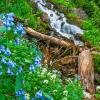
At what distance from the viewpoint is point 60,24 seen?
42.1ft

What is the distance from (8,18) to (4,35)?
27 centimetres

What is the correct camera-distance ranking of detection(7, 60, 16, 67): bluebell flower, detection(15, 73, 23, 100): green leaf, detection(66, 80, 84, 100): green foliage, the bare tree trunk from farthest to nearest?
the bare tree trunk → detection(66, 80, 84, 100): green foliage → detection(7, 60, 16, 67): bluebell flower → detection(15, 73, 23, 100): green leaf

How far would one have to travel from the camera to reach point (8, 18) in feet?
16.1

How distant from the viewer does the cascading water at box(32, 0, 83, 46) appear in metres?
12.3

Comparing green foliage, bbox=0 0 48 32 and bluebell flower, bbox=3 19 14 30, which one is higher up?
green foliage, bbox=0 0 48 32

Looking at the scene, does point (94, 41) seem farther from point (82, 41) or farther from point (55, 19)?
point (55, 19)

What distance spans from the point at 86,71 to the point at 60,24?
3607 mm

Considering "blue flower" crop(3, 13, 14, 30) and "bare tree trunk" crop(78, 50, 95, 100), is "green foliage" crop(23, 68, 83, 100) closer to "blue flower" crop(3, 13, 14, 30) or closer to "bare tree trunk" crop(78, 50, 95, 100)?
"blue flower" crop(3, 13, 14, 30)

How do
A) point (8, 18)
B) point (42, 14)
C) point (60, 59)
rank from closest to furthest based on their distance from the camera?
1. point (8, 18)
2. point (60, 59)
3. point (42, 14)

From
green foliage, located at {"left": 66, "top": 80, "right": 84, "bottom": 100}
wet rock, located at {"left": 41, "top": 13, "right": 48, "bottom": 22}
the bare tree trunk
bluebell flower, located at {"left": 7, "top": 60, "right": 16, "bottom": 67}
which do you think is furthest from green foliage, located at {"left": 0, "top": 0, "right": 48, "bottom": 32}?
bluebell flower, located at {"left": 7, "top": 60, "right": 16, "bottom": 67}

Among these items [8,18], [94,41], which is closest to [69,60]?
[94,41]

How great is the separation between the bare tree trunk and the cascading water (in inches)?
77.3

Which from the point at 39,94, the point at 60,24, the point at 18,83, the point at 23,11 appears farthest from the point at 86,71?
the point at 18,83

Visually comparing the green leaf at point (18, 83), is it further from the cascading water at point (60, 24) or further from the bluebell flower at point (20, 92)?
the cascading water at point (60, 24)
